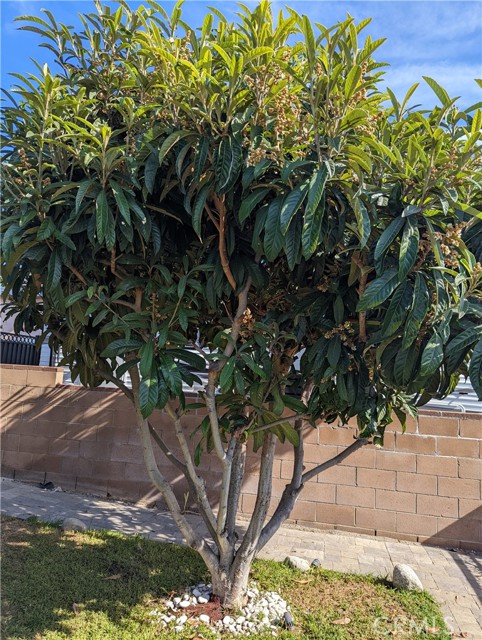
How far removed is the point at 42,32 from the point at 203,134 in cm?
130

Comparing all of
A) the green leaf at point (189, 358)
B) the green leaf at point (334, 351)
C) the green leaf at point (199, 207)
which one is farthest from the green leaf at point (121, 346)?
the green leaf at point (334, 351)

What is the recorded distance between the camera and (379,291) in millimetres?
2080

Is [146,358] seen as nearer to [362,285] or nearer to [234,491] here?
[362,285]

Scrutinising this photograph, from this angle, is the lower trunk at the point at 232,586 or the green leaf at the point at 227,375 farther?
the lower trunk at the point at 232,586

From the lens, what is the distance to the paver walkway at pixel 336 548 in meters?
3.72

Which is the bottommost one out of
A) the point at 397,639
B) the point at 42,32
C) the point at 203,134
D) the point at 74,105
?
the point at 397,639

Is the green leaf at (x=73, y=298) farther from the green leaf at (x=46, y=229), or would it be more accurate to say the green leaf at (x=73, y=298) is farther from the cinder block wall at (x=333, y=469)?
the cinder block wall at (x=333, y=469)

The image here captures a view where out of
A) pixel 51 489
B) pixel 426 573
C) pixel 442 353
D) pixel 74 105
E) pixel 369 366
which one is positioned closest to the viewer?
pixel 442 353

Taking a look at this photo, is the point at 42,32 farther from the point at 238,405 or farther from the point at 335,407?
the point at 335,407

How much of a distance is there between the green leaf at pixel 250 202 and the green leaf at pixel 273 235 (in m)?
0.10

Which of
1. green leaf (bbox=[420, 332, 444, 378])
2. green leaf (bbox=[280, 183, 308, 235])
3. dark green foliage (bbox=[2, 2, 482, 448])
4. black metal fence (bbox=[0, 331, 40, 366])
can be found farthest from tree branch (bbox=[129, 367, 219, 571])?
black metal fence (bbox=[0, 331, 40, 366])

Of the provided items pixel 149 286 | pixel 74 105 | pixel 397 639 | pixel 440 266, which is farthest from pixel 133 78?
pixel 397 639

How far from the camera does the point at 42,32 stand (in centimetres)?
289

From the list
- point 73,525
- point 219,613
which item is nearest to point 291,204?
point 219,613
